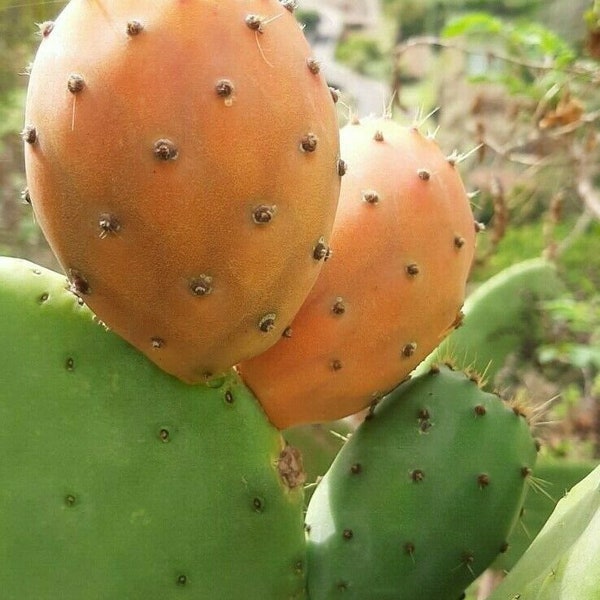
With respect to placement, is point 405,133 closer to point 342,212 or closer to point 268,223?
point 342,212

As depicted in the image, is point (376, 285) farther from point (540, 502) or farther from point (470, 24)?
point (470, 24)

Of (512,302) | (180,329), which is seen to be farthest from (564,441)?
(180,329)

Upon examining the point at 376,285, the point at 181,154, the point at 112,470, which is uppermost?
the point at 181,154

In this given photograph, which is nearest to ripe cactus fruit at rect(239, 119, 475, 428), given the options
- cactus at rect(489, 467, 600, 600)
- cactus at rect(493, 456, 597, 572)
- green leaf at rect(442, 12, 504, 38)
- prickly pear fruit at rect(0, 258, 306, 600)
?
prickly pear fruit at rect(0, 258, 306, 600)

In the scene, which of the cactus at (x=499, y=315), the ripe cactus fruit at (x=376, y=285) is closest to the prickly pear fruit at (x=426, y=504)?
the ripe cactus fruit at (x=376, y=285)

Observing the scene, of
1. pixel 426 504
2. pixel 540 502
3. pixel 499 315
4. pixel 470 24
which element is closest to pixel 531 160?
pixel 470 24

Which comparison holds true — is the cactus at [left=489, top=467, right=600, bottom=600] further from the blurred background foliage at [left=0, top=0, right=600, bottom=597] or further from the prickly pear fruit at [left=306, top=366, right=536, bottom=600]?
the blurred background foliage at [left=0, top=0, right=600, bottom=597]
